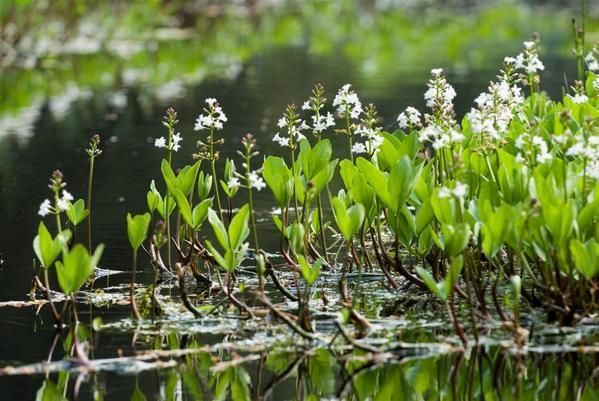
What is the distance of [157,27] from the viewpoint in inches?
679

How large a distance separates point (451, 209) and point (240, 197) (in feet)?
8.40

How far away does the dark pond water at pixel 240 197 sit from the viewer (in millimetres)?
3135

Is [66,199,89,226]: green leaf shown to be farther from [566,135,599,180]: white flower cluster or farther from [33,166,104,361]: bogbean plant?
[566,135,599,180]: white flower cluster

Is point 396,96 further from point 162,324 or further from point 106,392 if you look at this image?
point 106,392

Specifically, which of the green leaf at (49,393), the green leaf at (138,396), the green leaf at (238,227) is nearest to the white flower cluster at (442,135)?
the green leaf at (238,227)

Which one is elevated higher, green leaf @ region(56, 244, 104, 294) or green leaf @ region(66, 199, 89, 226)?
green leaf @ region(66, 199, 89, 226)

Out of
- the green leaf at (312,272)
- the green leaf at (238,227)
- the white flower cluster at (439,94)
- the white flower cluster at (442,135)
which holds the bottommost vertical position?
the green leaf at (312,272)

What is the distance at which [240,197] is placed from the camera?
6047 millimetres

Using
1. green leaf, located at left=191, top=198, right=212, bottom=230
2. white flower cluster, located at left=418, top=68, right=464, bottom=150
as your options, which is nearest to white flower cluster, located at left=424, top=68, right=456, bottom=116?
white flower cluster, located at left=418, top=68, right=464, bottom=150

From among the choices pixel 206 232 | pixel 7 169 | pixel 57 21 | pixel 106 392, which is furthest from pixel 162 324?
pixel 57 21

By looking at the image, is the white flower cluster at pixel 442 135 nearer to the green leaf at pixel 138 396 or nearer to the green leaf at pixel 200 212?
the green leaf at pixel 200 212

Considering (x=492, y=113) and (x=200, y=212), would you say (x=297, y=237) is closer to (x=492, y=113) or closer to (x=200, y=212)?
(x=200, y=212)

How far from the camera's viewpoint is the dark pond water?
123 inches

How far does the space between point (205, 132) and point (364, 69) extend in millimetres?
4306
